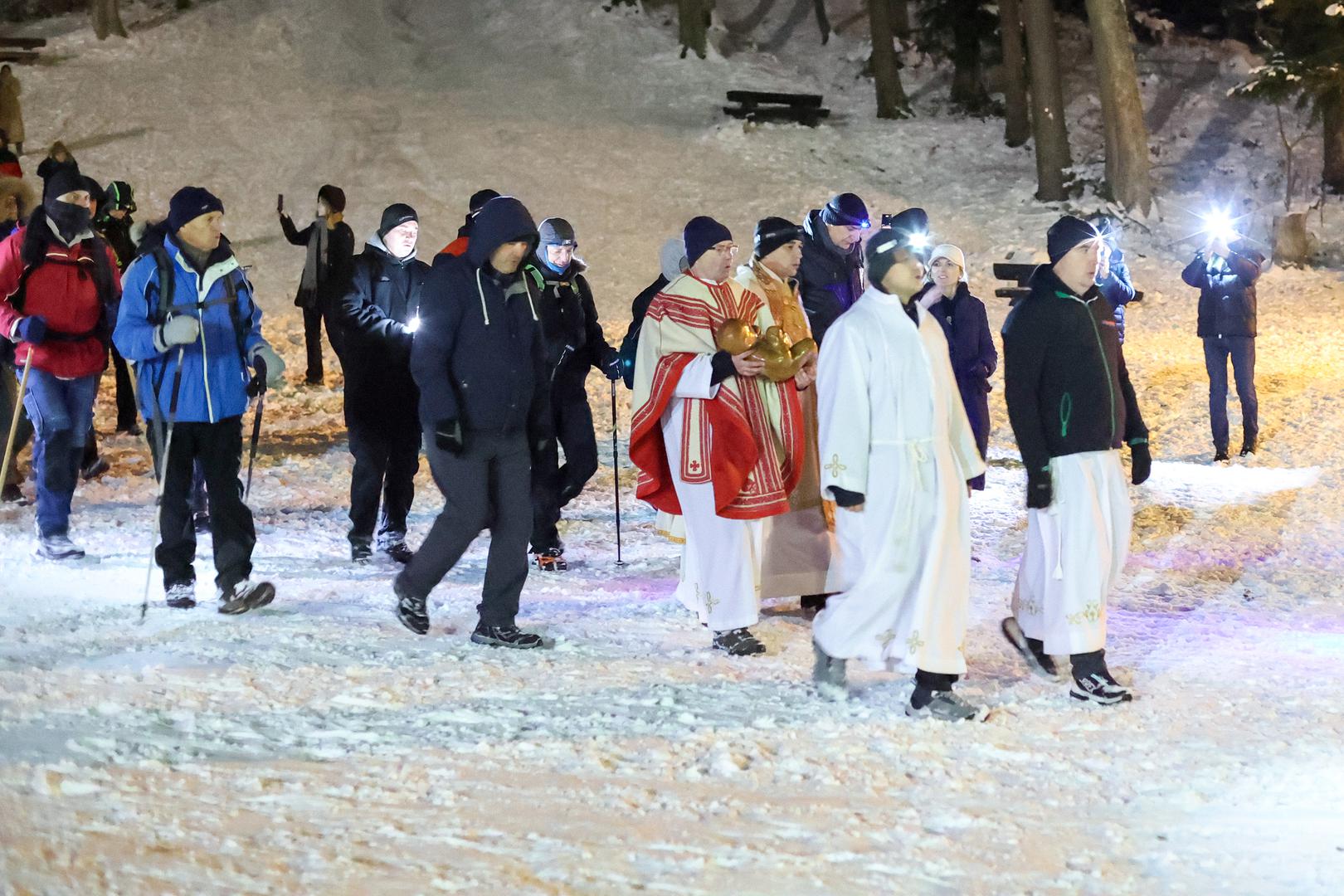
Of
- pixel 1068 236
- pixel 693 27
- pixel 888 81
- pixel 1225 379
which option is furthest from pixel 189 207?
pixel 693 27

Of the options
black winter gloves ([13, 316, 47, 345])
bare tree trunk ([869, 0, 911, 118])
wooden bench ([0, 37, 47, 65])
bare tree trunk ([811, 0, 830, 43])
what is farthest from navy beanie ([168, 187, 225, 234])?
bare tree trunk ([811, 0, 830, 43])

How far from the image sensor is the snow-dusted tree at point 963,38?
94.9 feet

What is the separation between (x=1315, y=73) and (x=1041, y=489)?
19435mm

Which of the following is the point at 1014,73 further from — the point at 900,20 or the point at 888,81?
the point at 900,20

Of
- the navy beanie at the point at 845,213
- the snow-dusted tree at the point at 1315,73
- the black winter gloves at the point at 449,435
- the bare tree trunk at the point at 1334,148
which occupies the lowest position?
the black winter gloves at the point at 449,435

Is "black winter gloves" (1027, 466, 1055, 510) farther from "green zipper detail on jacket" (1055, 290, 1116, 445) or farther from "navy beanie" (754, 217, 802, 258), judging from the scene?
"navy beanie" (754, 217, 802, 258)

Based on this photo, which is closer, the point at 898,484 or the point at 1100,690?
the point at 898,484

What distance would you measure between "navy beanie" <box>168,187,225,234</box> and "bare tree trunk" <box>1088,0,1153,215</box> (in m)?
17.7

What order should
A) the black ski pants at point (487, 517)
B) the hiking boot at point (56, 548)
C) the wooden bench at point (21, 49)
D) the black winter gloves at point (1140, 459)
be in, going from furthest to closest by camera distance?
the wooden bench at point (21, 49)
the hiking boot at point (56, 548)
the black ski pants at point (487, 517)
the black winter gloves at point (1140, 459)

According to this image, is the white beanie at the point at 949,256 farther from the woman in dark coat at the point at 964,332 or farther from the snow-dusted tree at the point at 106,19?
the snow-dusted tree at the point at 106,19

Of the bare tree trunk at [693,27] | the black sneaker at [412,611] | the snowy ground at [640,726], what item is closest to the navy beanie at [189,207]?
the snowy ground at [640,726]

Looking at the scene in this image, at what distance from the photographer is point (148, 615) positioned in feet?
24.3

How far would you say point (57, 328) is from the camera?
8734 millimetres

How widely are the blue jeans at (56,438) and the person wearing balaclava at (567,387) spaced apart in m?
2.60
